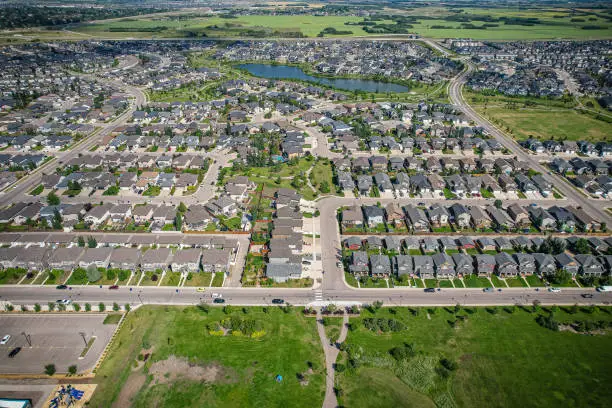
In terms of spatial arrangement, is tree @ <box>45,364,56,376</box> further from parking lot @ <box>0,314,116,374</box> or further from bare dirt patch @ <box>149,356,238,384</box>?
bare dirt patch @ <box>149,356,238,384</box>

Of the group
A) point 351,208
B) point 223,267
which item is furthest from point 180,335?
point 351,208

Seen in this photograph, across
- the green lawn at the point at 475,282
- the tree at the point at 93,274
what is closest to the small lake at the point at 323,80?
the green lawn at the point at 475,282

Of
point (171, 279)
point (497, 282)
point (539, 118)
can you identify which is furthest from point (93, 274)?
point (539, 118)

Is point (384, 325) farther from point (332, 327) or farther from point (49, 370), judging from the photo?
point (49, 370)

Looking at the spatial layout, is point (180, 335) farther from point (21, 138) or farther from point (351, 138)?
point (21, 138)

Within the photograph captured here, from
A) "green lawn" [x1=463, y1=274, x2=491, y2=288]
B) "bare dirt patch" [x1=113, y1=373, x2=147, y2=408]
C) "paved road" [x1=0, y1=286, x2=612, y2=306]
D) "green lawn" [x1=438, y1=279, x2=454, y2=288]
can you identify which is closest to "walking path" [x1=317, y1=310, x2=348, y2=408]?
"paved road" [x1=0, y1=286, x2=612, y2=306]

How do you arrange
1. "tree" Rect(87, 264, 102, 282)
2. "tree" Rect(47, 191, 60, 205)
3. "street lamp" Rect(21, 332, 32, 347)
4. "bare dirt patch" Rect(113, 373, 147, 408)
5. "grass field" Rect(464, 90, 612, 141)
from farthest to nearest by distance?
"grass field" Rect(464, 90, 612, 141) → "tree" Rect(47, 191, 60, 205) → "tree" Rect(87, 264, 102, 282) → "street lamp" Rect(21, 332, 32, 347) → "bare dirt patch" Rect(113, 373, 147, 408)
